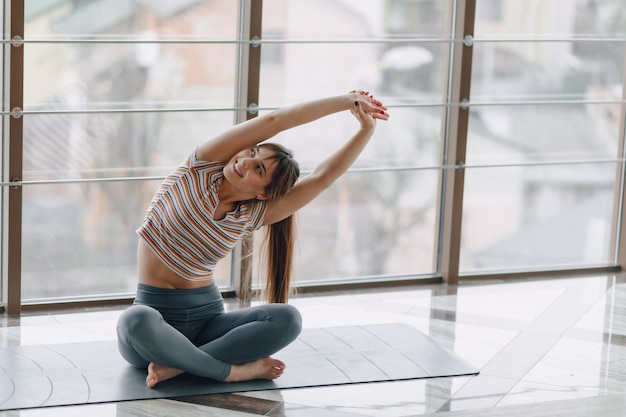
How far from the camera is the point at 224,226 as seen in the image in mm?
3191

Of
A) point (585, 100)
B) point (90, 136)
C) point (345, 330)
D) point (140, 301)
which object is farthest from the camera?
point (585, 100)

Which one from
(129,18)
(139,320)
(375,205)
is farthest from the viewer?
(375,205)

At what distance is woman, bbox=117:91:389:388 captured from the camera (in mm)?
3143

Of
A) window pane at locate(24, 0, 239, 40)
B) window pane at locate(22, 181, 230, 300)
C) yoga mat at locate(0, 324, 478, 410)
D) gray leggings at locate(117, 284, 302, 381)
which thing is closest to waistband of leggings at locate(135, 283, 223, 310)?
gray leggings at locate(117, 284, 302, 381)

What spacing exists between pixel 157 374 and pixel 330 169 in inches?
31.6

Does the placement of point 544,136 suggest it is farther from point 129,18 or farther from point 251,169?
point 251,169

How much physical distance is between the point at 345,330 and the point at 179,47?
1.28 m

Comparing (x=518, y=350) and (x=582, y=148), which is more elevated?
(x=582, y=148)

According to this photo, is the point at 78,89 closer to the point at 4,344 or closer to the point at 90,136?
the point at 90,136

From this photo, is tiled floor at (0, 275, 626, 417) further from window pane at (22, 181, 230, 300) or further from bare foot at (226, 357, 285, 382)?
window pane at (22, 181, 230, 300)

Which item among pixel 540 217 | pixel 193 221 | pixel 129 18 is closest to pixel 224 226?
pixel 193 221

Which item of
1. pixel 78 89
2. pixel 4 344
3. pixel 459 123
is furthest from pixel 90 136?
pixel 459 123

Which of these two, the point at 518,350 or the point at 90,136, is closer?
the point at 518,350

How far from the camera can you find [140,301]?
321 cm
